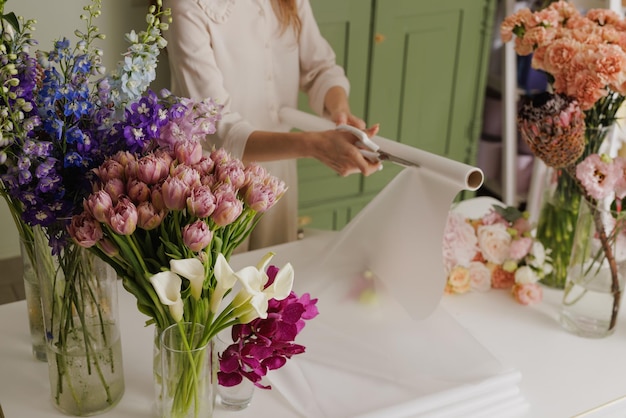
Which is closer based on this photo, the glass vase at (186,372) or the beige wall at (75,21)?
the glass vase at (186,372)

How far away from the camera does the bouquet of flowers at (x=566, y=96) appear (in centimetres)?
134

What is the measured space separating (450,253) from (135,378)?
26.5 inches

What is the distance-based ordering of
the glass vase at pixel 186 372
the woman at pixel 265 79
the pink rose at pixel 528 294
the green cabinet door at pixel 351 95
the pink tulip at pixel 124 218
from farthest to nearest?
the green cabinet door at pixel 351 95, the woman at pixel 265 79, the pink rose at pixel 528 294, the glass vase at pixel 186 372, the pink tulip at pixel 124 218

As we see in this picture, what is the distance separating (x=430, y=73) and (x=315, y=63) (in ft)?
2.96

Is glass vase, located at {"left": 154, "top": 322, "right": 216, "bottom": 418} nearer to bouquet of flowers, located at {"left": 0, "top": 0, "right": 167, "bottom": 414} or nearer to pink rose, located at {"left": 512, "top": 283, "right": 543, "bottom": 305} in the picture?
bouquet of flowers, located at {"left": 0, "top": 0, "right": 167, "bottom": 414}

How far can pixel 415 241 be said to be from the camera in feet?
4.55

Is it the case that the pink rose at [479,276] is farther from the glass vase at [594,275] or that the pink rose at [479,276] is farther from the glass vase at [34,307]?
the glass vase at [34,307]

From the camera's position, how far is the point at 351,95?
2.59 m

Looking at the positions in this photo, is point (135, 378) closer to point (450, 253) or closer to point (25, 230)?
point (25, 230)

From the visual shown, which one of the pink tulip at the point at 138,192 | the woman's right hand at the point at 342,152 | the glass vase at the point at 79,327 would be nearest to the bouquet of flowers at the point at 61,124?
the glass vase at the point at 79,327

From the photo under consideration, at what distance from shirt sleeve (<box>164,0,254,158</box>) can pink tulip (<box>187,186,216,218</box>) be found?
2.58 feet

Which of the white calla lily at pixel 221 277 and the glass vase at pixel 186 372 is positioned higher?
the white calla lily at pixel 221 277


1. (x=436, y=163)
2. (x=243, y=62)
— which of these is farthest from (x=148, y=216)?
(x=243, y=62)

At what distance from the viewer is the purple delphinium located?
1.00 m
